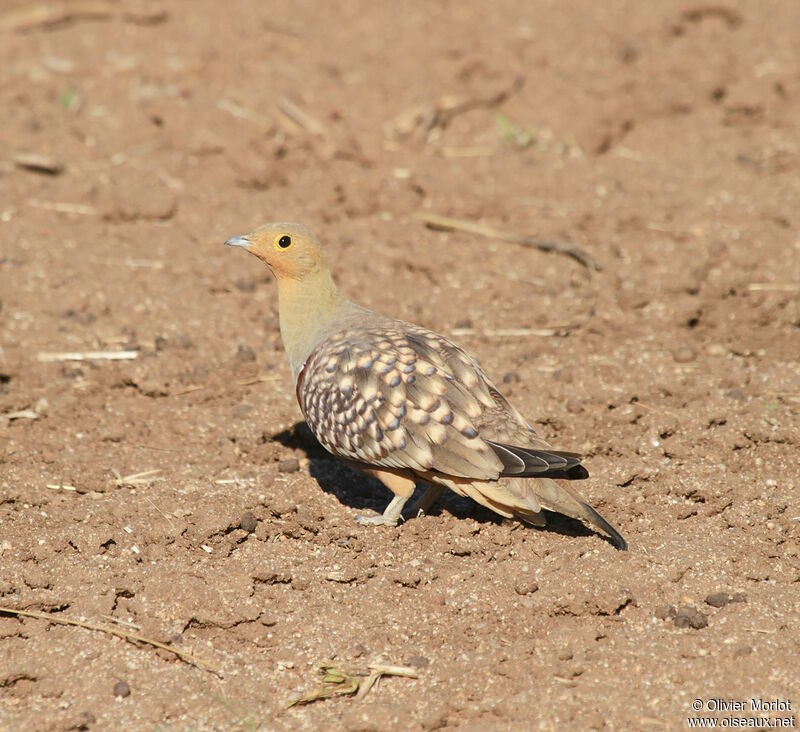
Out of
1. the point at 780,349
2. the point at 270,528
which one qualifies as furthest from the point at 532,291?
the point at 270,528

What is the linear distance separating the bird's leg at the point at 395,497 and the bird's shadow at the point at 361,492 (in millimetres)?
213

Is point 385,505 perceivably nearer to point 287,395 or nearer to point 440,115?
point 287,395

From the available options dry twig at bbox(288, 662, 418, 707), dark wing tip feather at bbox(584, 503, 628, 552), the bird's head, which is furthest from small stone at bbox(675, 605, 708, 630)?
the bird's head

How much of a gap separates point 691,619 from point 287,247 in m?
2.82

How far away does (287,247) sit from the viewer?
18.6ft

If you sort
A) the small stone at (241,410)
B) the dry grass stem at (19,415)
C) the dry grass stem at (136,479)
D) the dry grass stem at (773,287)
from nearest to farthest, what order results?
the dry grass stem at (136,479)
the dry grass stem at (19,415)
the small stone at (241,410)
the dry grass stem at (773,287)

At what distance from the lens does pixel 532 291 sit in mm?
7242

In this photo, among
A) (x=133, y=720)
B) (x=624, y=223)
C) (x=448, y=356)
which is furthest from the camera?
(x=624, y=223)

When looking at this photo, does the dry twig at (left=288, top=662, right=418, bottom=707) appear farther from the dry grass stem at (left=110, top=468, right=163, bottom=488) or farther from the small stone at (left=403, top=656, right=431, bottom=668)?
the dry grass stem at (left=110, top=468, right=163, bottom=488)

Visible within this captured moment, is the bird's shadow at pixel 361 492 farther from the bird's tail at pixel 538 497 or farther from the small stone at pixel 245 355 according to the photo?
the small stone at pixel 245 355

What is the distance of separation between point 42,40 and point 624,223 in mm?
6227

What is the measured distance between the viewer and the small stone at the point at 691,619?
14.4 ft

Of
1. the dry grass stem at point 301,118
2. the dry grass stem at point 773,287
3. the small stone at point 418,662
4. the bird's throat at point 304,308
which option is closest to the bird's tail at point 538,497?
the small stone at point 418,662

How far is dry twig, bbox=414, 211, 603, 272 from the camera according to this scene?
7.47 metres
